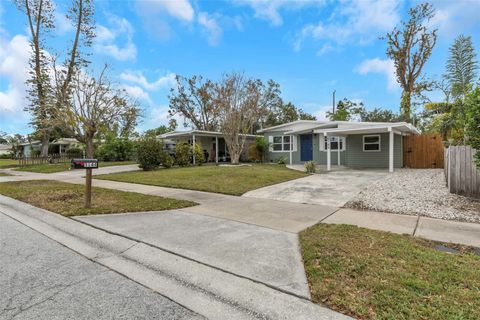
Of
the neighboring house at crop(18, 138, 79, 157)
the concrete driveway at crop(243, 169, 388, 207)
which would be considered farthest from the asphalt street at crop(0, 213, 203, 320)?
the neighboring house at crop(18, 138, 79, 157)

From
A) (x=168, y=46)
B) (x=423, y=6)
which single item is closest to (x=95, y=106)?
(x=168, y=46)

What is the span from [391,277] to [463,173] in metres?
6.05

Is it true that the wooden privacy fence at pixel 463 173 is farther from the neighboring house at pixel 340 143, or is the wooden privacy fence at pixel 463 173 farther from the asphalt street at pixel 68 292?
the asphalt street at pixel 68 292

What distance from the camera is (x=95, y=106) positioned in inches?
516

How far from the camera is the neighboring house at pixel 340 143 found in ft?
47.8

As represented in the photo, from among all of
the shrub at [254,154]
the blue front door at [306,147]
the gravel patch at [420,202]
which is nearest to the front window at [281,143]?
the blue front door at [306,147]

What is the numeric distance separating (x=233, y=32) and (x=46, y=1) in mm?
20729

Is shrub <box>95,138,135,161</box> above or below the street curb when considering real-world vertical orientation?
above

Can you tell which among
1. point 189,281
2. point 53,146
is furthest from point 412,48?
point 53,146

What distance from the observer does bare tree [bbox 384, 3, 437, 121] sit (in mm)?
20281

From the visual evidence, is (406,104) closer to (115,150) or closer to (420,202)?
(420,202)

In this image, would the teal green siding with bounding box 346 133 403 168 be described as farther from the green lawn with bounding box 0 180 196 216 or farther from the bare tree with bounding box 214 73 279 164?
the green lawn with bounding box 0 180 196 216

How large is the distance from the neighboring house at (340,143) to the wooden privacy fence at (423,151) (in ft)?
1.58

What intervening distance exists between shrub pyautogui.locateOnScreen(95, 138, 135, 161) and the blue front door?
53.1 ft
